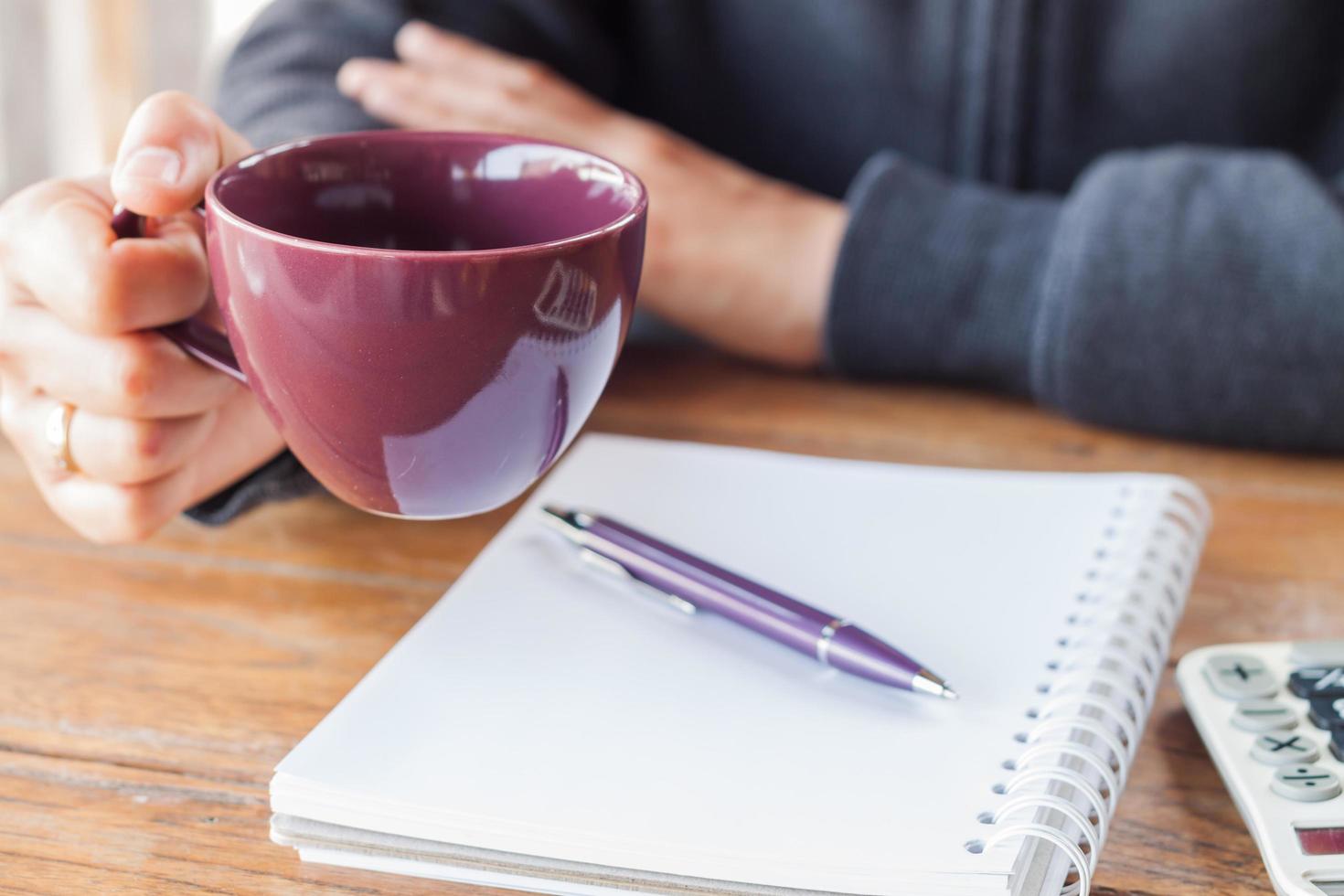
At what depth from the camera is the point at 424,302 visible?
33 cm

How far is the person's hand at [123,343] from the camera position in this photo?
0.44 m

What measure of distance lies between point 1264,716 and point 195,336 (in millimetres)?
403

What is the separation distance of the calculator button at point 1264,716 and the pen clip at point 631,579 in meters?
0.19

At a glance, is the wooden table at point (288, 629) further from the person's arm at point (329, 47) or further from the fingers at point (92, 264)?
the person's arm at point (329, 47)

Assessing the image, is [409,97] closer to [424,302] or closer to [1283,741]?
[424,302]

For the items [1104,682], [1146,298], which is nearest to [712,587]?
[1104,682]

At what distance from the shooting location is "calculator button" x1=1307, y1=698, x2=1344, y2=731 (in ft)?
1.28

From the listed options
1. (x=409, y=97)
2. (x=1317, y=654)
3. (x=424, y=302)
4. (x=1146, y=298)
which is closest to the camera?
(x=424, y=302)

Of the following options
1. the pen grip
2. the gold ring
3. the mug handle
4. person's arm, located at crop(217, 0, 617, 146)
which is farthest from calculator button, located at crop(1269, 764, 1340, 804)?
person's arm, located at crop(217, 0, 617, 146)

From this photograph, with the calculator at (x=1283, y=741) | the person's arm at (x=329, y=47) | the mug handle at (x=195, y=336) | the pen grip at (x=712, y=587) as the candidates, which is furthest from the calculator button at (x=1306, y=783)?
the person's arm at (x=329, y=47)

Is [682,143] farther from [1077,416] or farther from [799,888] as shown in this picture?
[799,888]

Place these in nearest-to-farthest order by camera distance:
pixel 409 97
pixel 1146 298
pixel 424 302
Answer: pixel 424 302 → pixel 1146 298 → pixel 409 97

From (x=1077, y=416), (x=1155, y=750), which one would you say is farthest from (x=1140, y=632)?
(x=1077, y=416)

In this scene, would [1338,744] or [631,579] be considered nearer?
[1338,744]
